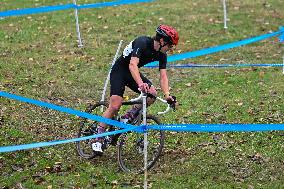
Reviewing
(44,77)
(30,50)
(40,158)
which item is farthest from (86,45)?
(40,158)

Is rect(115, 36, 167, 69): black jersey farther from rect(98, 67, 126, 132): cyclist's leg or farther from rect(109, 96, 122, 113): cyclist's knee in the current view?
rect(109, 96, 122, 113): cyclist's knee

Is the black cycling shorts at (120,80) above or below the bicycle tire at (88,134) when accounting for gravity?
above

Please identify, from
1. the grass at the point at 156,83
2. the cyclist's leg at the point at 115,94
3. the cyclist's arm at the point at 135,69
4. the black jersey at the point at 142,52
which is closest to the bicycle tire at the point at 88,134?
the grass at the point at 156,83

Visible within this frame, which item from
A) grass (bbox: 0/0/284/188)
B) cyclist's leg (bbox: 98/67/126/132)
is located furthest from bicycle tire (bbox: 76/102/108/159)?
cyclist's leg (bbox: 98/67/126/132)

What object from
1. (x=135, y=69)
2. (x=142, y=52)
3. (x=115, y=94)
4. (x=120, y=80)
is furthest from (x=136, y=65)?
(x=115, y=94)

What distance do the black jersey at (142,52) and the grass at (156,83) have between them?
1.56 m

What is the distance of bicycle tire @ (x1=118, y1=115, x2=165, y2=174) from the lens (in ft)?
25.1

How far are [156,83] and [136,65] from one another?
4867 mm

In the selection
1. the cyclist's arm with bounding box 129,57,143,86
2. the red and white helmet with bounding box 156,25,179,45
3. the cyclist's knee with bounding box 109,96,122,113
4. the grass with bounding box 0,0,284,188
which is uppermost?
the red and white helmet with bounding box 156,25,179,45

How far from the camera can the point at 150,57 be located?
25.2 ft

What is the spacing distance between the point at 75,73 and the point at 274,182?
654 cm

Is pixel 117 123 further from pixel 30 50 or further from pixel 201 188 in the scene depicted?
pixel 30 50

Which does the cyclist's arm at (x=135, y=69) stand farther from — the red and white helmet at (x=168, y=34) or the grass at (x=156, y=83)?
the grass at (x=156, y=83)

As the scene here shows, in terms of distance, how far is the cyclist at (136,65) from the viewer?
7.39 m
